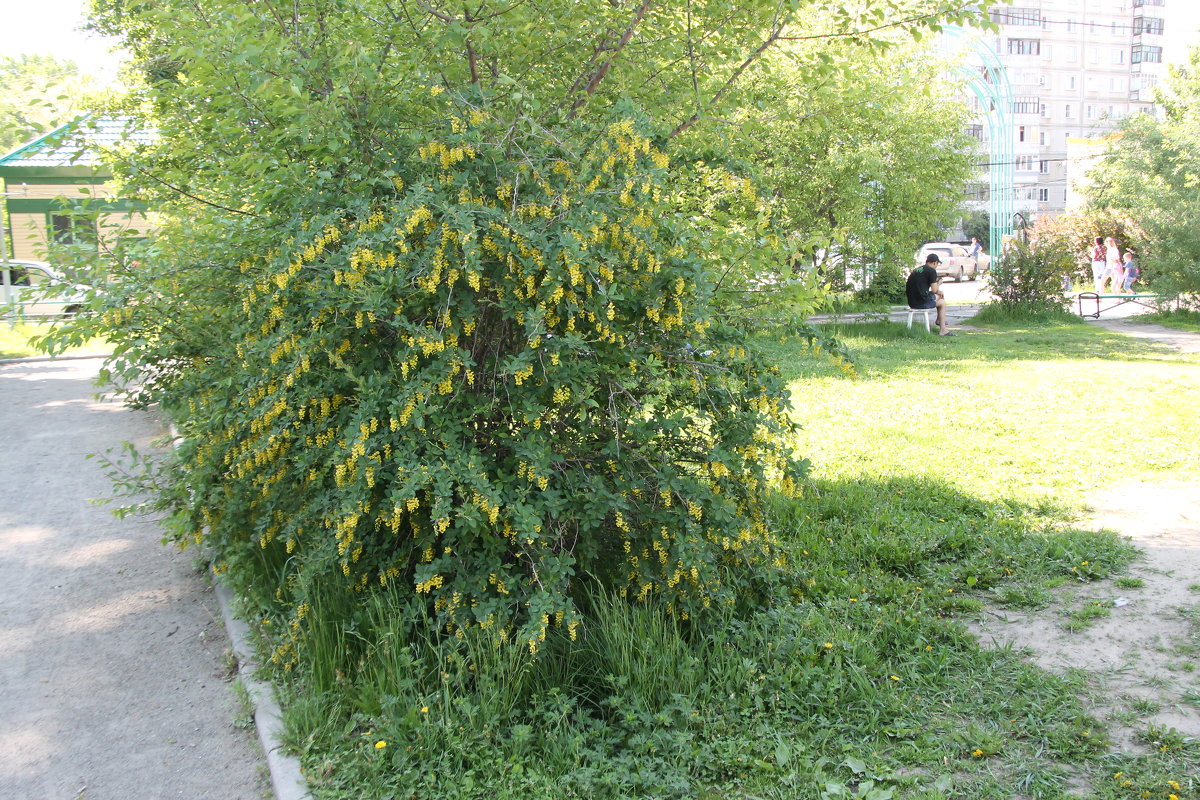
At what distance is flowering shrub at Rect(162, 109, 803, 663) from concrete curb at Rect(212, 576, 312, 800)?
362 mm

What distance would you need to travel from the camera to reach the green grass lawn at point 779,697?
3.19 metres

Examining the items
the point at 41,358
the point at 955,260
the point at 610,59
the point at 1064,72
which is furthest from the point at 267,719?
the point at 1064,72

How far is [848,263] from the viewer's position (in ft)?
62.0

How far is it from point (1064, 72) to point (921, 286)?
7816 centimetres

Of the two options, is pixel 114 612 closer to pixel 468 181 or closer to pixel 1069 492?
pixel 468 181

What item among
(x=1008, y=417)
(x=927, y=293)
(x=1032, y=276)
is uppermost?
(x=1032, y=276)

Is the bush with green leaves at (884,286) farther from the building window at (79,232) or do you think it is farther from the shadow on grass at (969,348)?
the building window at (79,232)

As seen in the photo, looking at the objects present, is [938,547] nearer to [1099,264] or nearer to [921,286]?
[921,286]

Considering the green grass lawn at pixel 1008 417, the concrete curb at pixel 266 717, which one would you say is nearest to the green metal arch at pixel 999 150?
the green grass lawn at pixel 1008 417

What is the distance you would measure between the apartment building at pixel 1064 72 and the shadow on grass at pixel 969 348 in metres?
66.5

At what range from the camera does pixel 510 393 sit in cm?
381

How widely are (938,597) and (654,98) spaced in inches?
119

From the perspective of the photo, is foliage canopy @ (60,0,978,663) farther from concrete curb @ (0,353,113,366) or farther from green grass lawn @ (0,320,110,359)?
green grass lawn @ (0,320,110,359)

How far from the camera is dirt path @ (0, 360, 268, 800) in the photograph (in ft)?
11.3
